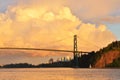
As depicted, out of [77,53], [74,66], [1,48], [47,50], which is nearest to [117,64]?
[74,66]

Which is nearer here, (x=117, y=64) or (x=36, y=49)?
(x=36, y=49)

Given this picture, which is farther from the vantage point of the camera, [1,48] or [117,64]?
[117,64]

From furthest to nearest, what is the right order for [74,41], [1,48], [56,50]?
[74,41] → [56,50] → [1,48]

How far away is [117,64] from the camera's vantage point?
7820 inches

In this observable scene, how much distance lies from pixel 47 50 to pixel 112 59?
47248mm

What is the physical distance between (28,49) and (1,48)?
898 centimetres

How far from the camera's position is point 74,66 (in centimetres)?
19725

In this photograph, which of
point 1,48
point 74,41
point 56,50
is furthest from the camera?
point 74,41

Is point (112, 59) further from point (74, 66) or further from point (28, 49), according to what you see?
point (28, 49)

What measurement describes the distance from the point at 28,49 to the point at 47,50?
8.51 metres

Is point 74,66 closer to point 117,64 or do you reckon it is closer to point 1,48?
point 117,64

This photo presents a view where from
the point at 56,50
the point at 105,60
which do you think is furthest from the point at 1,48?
the point at 105,60

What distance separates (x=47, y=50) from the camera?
160m

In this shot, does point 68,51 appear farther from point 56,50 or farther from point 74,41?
point 74,41
